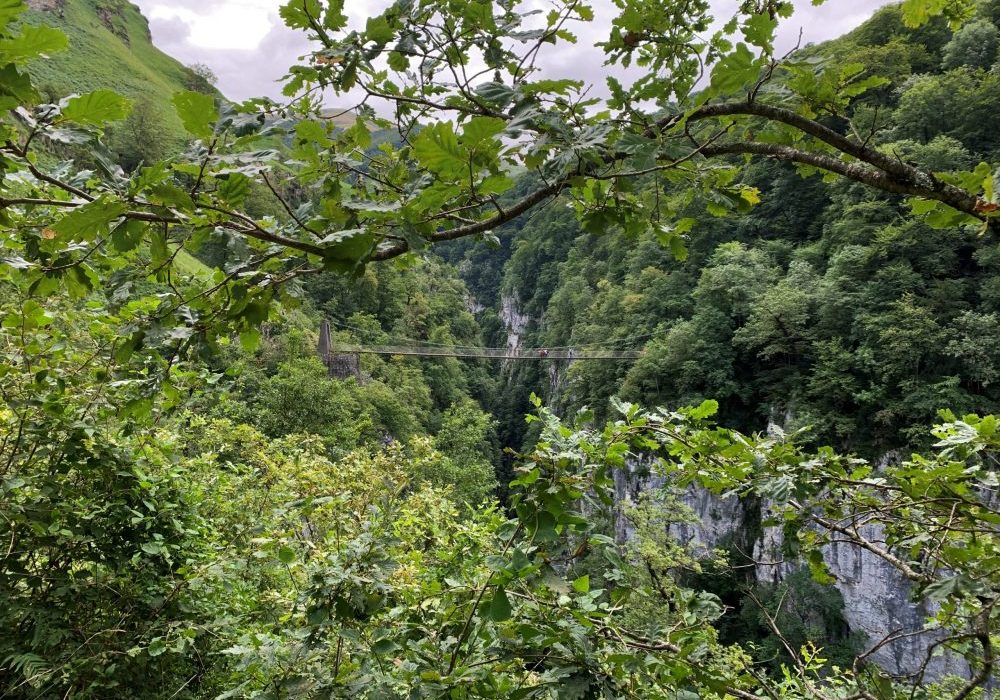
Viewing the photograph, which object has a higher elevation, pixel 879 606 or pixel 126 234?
pixel 126 234

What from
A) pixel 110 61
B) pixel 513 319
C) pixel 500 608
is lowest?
pixel 513 319

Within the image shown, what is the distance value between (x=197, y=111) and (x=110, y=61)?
57.1 m

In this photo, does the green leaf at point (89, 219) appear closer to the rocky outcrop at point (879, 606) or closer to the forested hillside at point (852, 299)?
the forested hillside at point (852, 299)

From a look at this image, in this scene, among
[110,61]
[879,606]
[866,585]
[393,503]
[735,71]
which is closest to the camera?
[735,71]

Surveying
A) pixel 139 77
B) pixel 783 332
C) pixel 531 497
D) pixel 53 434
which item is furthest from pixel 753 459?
pixel 139 77

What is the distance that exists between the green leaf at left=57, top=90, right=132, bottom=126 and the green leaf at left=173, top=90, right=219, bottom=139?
0.09 m

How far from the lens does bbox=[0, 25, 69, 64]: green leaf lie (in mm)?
634

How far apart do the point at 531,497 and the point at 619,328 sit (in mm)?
29486

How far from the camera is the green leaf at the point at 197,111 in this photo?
78cm

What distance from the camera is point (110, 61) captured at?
140ft

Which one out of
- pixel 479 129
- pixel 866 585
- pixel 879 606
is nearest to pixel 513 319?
pixel 866 585

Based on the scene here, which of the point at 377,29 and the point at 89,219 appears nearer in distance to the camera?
the point at 89,219

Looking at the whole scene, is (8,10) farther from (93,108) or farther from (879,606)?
(879,606)

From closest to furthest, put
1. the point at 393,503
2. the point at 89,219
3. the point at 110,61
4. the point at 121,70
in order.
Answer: the point at 89,219 < the point at 393,503 < the point at 110,61 < the point at 121,70
